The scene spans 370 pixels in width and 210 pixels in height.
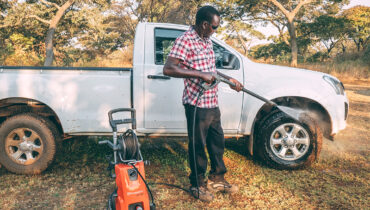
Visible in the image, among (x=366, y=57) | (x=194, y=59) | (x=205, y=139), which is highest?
(x=366, y=57)

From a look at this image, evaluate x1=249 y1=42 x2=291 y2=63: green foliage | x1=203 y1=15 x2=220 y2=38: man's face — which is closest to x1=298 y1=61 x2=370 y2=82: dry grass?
x1=249 y1=42 x2=291 y2=63: green foliage

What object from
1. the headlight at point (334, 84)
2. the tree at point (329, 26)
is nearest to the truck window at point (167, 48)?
the headlight at point (334, 84)

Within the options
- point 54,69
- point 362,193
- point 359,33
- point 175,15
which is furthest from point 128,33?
point 362,193

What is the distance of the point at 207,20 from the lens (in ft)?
8.77

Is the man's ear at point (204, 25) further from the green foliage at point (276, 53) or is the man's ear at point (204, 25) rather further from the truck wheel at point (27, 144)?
the green foliage at point (276, 53)

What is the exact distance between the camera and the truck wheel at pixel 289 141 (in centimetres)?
375

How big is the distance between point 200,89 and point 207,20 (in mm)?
675

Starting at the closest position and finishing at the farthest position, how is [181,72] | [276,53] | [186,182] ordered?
[181,72]
[186,182]
[276,53]

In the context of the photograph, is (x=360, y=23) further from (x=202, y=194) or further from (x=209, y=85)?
(x=202, y=194)

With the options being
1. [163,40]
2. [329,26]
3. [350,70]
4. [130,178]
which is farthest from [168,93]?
[329,26]

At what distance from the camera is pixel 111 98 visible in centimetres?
361

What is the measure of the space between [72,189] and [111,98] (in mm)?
1187

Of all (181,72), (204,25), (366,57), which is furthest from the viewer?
(366,57)

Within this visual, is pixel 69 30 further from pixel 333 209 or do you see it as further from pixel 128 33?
pixel 333 209
